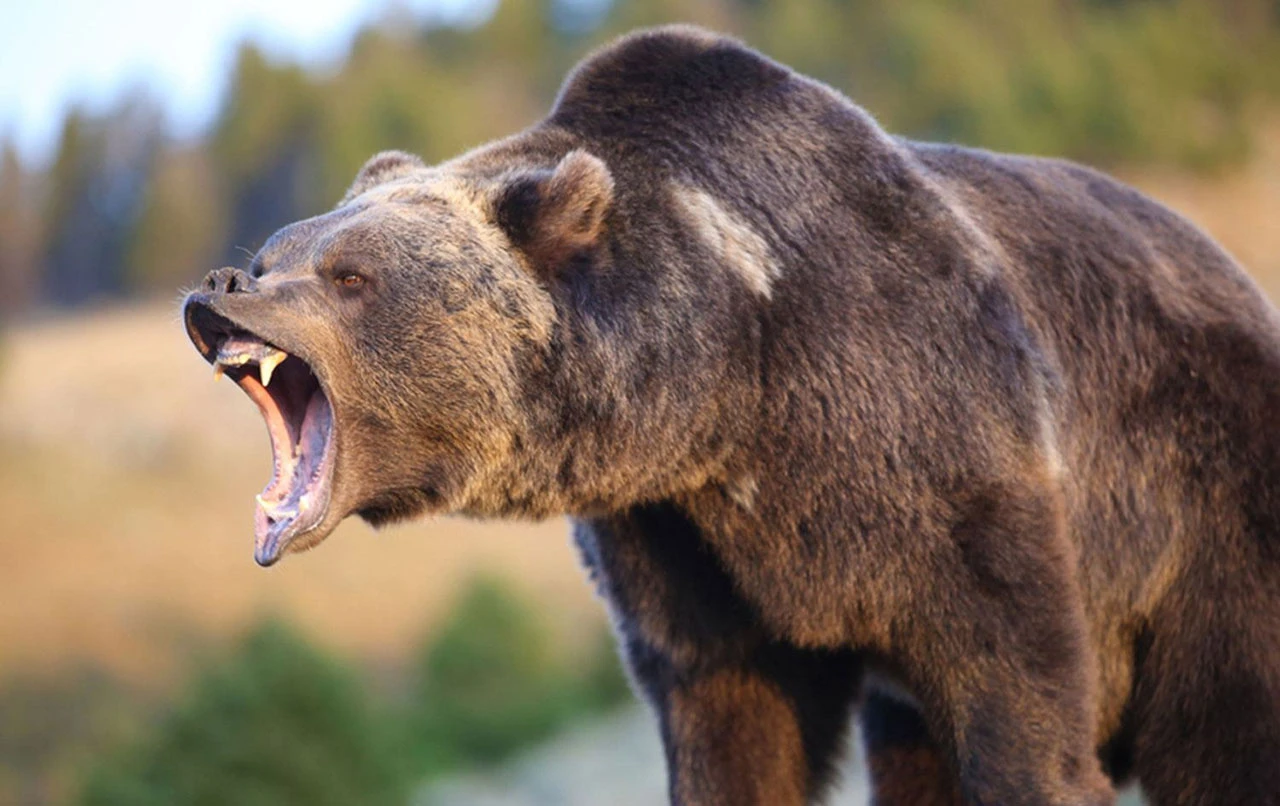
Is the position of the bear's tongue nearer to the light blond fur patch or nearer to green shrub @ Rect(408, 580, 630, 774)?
the light blond fur patch

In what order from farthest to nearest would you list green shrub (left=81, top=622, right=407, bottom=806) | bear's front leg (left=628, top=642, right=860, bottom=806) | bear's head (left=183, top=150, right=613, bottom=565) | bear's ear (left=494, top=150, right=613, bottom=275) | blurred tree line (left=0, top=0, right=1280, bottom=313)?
blurred tree line (left=0, top=0, right=1280, bottom=313)
green shrub (left=81, top=622, right=407, bottom=806)
bear's front leg (left=628, top=642, right=860, bottom=806)
bear's ear (left=494, top=150, right=613, bottom=275)
bear's head (left=183, top=150, right=613, bottom=565)

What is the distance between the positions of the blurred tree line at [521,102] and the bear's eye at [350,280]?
35.5 meters

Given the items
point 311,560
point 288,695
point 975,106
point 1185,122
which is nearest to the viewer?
point 288,695

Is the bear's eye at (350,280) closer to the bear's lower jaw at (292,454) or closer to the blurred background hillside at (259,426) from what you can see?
the bear's lower jaw at (292,454)

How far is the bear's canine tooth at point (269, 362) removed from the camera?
414 centimetres

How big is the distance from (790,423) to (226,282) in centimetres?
148

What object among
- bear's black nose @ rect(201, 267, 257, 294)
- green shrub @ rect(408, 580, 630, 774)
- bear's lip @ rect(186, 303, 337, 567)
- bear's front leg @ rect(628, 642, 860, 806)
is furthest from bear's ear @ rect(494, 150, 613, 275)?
green shrub @ rect(408, 580, 630, 774)

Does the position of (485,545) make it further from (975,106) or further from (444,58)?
(444,58)

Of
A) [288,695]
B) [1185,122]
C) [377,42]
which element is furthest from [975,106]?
[288,695]

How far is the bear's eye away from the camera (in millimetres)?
4395

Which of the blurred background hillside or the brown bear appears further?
the blurred background hillside

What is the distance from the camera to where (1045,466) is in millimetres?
4641

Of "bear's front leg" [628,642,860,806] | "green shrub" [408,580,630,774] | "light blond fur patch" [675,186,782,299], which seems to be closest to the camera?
"light blond fur patch" [675,186,782,299]

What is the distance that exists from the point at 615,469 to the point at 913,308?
36.2 inches
